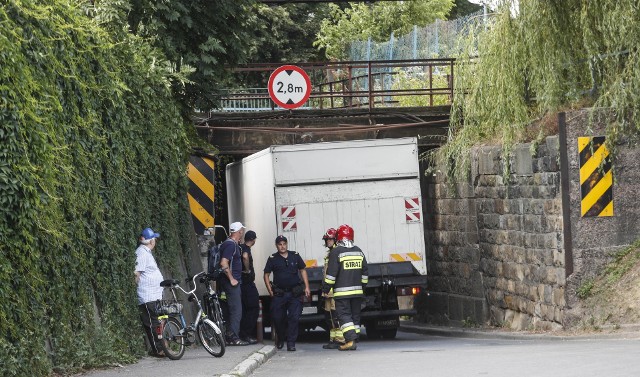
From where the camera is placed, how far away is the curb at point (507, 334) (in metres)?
16.6

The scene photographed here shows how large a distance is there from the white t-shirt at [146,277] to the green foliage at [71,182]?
0.90 feet

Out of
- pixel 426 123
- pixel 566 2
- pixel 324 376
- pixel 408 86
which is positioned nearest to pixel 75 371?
pixel 324 376

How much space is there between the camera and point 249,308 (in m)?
20.5

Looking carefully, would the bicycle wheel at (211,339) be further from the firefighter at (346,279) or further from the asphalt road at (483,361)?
the firefighter at (346,279)

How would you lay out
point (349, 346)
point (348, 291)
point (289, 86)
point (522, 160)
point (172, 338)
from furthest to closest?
point (289, 86) < point (522, 160) < point (349, 346) < point (348, 291) < point (172, 338)

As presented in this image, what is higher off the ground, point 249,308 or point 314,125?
point 314,125

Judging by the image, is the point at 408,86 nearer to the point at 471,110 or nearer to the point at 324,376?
the point at 471,110

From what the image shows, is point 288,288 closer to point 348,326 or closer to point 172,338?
point 348,326

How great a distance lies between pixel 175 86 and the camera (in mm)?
20906

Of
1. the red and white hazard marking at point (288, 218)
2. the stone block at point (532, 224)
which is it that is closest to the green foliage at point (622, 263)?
the stone block at point (532, 224)

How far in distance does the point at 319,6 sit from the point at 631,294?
42725 mm

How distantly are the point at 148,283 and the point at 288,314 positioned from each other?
3828 millimetres

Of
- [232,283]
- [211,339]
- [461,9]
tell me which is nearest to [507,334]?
[232,283]

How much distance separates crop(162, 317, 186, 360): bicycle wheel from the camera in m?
15.6
